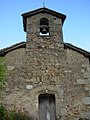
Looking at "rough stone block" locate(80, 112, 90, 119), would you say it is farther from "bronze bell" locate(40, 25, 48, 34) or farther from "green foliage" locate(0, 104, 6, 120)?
"bronze bell" locate(40, 25, 48, 34)

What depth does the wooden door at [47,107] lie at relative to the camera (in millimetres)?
10516

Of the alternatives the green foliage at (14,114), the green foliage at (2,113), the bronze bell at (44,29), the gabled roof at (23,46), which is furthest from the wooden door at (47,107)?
the bronze bell at (44,29)

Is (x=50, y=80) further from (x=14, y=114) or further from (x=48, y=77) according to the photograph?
(x=14, y=114)

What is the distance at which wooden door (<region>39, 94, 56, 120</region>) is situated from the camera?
10516 mm

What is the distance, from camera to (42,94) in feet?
35.1

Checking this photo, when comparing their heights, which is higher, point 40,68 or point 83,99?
point 40,68

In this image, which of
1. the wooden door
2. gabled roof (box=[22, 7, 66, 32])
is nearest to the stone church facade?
the wooden door

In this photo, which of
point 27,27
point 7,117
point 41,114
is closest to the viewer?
point 7,117

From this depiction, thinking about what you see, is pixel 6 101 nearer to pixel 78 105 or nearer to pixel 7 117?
pixel 7 117

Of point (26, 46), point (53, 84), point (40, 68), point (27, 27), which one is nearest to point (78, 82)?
point (53, 84)

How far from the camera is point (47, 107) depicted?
35.2ft

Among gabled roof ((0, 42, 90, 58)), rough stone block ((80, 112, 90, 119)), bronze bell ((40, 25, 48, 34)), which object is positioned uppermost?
bronze bell ((40, 25, 48, 34))

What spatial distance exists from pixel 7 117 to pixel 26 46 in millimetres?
3737

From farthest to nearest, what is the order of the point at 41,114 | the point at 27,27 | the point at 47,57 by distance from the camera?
the point at 27,27 < the point at 47,57 < the point at 41,114
